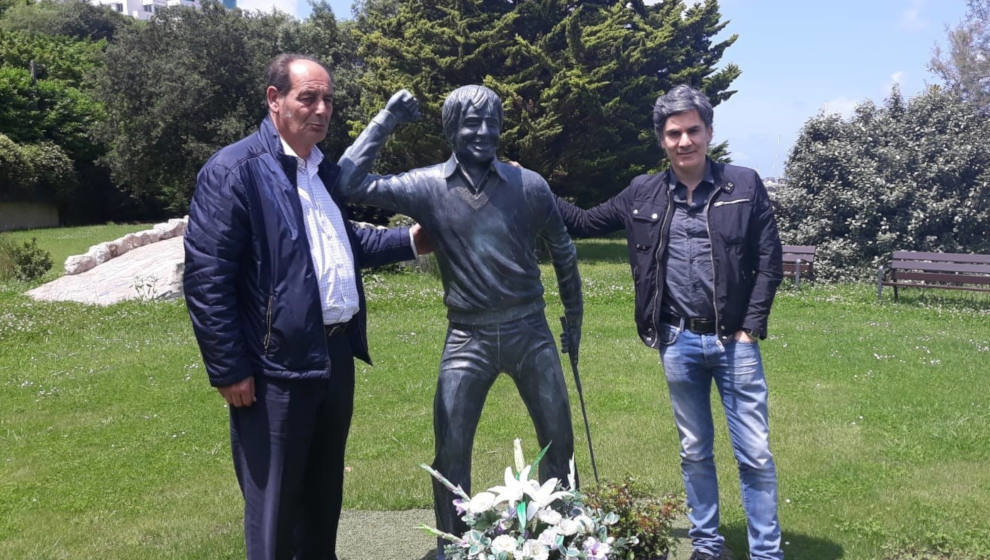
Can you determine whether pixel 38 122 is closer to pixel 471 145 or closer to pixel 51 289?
pixel 51 289

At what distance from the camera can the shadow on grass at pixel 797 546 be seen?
164 inches

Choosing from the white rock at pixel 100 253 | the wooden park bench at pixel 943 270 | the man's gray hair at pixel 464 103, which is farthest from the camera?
the white rock at pixel 100 253

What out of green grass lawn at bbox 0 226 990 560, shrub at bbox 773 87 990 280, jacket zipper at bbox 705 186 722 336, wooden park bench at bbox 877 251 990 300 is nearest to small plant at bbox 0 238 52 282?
green grass lawn at bbox 0 226 990 560

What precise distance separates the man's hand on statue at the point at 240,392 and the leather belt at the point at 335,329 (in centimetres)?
34

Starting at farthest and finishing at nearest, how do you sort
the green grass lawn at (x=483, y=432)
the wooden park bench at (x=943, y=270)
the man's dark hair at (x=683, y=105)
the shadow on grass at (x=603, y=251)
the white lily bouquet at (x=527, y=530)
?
1. the shadow on grass at (x=603, y=251)
2. the wooden park bench at (x=943, y=270)
3. the green grass lawn at (x=483, y=432)
4. the man's dark hair at (x=683, y=105)
5. the white lily bouquet at (x=527, y=530)

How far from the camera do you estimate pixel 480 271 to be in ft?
10.4

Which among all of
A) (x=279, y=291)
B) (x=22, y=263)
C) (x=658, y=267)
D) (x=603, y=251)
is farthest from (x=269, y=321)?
(x=603, y=251)

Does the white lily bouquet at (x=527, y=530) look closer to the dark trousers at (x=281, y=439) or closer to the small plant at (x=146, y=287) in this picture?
the dark trousers at (x=281, y=439)

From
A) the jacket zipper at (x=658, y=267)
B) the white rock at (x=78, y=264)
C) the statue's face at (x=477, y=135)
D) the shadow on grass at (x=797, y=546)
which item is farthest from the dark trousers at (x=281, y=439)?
the white rock at (x=78, y=264)

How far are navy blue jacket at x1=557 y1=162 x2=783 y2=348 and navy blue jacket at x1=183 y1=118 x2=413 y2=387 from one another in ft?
4.51

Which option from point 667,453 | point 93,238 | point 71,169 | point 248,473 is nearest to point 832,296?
point 667,453

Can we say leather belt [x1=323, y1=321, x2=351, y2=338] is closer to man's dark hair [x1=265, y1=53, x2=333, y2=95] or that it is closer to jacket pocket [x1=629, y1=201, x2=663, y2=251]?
man's dark hair [x1=265, y1=53, x2=333, y2=95]

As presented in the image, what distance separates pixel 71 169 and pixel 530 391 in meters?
30.4

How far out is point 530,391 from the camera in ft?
10.9
